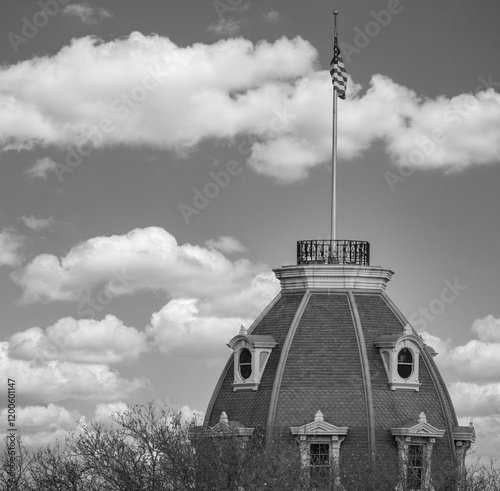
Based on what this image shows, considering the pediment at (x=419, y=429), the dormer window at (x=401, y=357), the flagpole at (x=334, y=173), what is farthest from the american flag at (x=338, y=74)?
the pediment at (x=419, y=429)

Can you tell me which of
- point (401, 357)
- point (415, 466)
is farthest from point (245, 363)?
point (415, 466)

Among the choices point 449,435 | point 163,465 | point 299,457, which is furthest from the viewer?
point 449,435

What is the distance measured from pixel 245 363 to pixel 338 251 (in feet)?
24.2

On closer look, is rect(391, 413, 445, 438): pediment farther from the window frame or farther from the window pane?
the window frame

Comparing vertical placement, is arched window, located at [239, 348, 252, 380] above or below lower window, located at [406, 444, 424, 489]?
above

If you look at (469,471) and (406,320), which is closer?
(469,471)

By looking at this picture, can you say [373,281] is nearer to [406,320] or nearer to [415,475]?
[406,320]

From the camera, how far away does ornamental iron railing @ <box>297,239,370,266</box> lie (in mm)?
83688

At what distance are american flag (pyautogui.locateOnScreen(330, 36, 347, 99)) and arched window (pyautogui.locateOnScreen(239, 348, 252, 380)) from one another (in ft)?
49.0

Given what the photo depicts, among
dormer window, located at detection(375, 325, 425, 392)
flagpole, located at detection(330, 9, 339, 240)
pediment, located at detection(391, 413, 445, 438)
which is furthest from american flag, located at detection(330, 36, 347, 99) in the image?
pediment, located at detection(391, 413, 445, 438)

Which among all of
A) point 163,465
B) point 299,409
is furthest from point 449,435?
point 163,465

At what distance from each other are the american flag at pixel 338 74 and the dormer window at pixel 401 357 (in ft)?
45.6

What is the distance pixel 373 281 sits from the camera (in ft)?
274

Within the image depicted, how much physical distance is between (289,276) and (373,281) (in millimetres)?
4177
